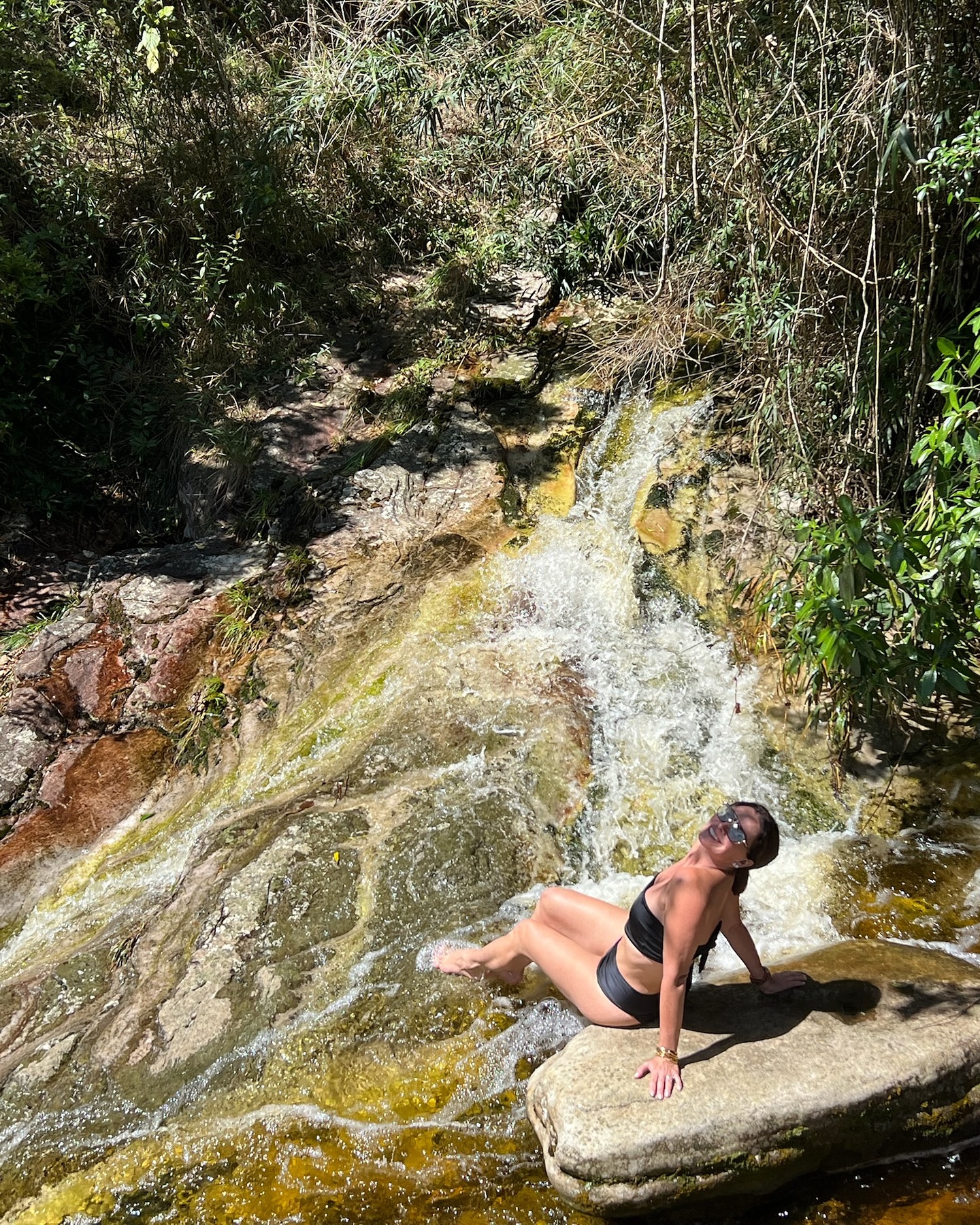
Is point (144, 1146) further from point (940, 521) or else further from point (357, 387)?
point (357, 387)

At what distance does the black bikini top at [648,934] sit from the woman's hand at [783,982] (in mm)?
277

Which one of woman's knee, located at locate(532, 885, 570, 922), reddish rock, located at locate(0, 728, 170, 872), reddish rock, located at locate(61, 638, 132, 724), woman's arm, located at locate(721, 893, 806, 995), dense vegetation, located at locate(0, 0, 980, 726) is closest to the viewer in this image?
woman's arm, located at locate(721, 893, 806, 995)

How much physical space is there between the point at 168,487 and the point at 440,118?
4.10 meters

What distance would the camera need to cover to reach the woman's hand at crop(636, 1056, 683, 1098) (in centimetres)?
257

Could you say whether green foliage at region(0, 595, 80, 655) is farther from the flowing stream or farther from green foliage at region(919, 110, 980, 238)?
green foliage at region(919, 110, 980, 238)

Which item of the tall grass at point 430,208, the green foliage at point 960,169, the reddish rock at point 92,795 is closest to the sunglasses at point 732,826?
the tall grass at point 430,208

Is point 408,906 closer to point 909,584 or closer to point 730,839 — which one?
point 730,839

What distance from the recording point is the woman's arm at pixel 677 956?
104 inches

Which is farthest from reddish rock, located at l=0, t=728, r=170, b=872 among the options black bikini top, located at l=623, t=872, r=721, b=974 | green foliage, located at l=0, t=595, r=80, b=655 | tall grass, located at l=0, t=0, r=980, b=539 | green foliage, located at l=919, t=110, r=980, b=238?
green foliage, located at l=919, t=110, r=980, b=238

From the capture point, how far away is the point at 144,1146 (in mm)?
2906

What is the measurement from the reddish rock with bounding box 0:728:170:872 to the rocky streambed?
0.02 metres

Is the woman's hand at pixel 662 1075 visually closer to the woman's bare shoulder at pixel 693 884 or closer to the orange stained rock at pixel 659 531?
the woman's bare shoulder at pixel 693 884

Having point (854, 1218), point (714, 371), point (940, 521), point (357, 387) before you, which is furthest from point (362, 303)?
point (854, 1218)

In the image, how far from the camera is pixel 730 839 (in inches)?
103
